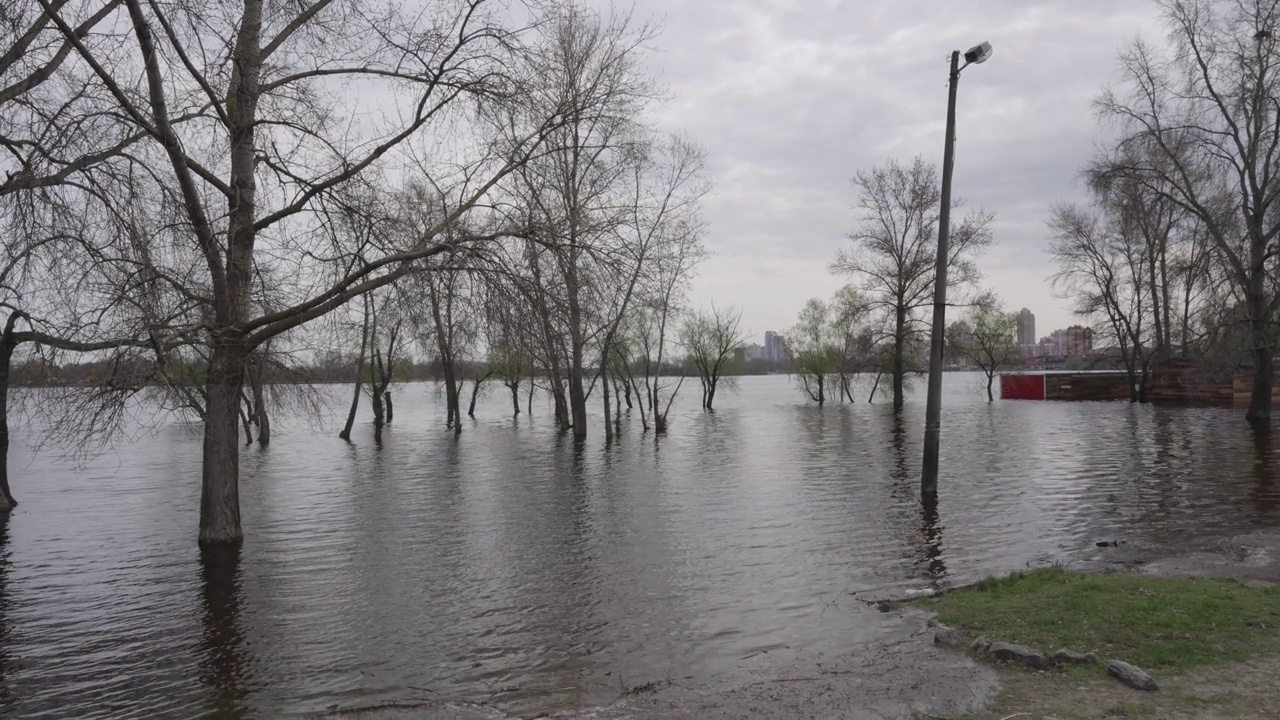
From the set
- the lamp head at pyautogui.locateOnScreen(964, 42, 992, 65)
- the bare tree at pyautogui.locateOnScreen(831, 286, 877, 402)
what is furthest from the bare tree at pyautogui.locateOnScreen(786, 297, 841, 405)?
the lamp head at pyautogui.locateOnScreen(964, 42, 992, 65)

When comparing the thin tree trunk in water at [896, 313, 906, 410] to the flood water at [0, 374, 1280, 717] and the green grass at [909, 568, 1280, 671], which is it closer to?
the flood water at [0, 374, 1280, 717]

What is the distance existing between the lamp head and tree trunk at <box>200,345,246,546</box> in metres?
12.2

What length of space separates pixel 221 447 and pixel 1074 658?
38.6ft

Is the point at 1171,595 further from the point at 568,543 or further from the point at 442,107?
the point at 442,107

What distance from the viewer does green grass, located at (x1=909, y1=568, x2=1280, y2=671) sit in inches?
254

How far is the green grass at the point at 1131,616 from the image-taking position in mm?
6445

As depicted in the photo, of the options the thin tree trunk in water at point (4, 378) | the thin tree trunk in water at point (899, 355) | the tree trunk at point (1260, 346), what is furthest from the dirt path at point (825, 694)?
the thin tree trunk in water at point (899, 355)

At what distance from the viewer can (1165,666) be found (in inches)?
242

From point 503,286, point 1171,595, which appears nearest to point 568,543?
point 503,286

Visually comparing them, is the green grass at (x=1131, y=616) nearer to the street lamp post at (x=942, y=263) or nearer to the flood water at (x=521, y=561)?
the flood water at (x=521, y=561)

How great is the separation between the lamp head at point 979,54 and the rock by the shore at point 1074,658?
10.6 metres

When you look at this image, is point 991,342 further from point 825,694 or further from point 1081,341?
point 825,694

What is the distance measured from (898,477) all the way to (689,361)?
153ft

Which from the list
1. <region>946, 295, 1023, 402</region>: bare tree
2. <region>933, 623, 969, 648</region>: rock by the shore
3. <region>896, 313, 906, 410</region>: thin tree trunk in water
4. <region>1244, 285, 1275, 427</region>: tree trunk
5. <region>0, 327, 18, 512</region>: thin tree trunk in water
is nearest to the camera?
<region>933, 623, 969, 648</region>: rock by the shore
